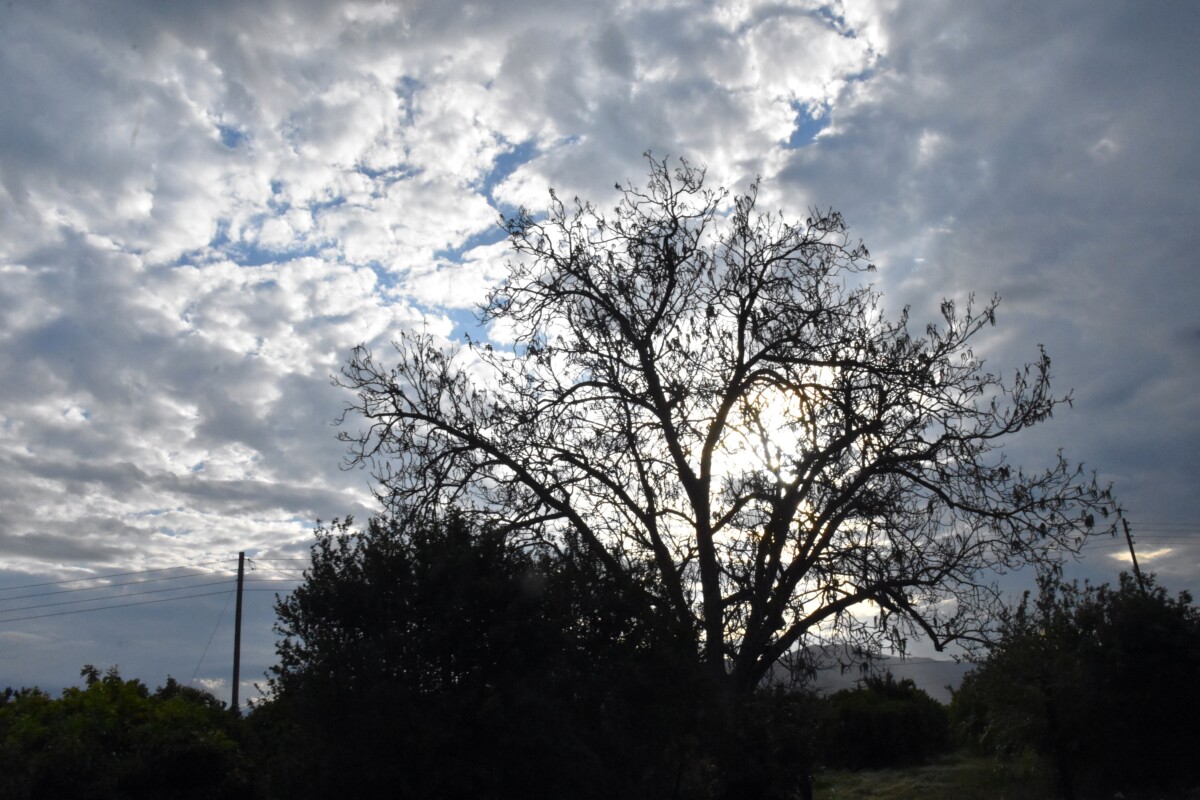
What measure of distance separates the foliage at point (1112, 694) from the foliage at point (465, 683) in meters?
10.0

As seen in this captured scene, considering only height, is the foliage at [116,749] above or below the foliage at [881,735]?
above

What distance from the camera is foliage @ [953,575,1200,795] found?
1716cm

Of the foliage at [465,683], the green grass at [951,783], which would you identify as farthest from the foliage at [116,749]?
the green grass at [951,783]

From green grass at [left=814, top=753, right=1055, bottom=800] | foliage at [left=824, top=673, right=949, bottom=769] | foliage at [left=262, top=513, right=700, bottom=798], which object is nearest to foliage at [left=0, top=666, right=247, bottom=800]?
foliage at [left=262, top=513, right=700, bottom=798]

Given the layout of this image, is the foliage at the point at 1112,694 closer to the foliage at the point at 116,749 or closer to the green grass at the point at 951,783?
the green grass at the point at 951,783

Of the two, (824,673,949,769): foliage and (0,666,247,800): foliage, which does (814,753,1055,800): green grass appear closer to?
(824,673,949,769): foliage

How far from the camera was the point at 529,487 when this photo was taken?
48.2 feet

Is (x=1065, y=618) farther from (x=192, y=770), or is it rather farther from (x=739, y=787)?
(x=192, y=770)

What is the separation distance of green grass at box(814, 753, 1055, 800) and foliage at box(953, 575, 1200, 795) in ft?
1.88

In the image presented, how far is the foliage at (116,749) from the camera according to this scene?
10188 mm

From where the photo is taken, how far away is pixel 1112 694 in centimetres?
1769

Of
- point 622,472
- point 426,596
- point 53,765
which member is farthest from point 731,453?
point 53,765

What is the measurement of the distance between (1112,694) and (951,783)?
4122 mm

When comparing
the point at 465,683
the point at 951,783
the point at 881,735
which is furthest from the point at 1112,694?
the point at 465,683
